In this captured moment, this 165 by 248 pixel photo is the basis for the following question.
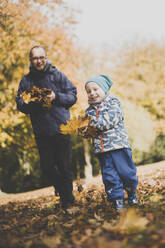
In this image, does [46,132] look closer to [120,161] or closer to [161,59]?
[120,161]

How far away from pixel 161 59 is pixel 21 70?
18019 mm

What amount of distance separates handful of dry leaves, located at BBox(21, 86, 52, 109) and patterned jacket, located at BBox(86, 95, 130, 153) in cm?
59

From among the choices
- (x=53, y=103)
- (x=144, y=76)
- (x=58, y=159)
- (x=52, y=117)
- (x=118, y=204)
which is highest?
(x=144, y=76)

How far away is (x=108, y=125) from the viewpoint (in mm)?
2979

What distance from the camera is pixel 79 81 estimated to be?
9398mm

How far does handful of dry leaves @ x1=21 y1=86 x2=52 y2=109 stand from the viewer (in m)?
3.24

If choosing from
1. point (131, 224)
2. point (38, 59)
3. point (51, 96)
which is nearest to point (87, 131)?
point (51, 96)

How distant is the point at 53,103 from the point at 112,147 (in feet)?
3.20

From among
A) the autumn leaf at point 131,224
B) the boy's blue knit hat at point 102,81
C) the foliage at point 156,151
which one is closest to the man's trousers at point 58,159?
the boy's blue knit hat at point 102,81

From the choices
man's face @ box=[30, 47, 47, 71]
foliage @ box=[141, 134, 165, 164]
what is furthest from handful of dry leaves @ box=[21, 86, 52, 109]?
foliage @ box=[141, 134, 165, 164]

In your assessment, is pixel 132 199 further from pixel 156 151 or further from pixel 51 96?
pixel 156 151

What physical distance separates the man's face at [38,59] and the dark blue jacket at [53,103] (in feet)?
0.22

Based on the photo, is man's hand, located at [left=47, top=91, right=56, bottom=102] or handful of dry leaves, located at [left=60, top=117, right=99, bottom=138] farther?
man's hand, located at [left=47, top=91, right=56, bottom=102]

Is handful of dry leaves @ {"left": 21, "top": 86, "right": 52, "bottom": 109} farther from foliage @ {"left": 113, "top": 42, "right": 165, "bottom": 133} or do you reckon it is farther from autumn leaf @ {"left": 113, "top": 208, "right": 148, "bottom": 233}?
foliage @ {"left": 113, "top": 42, "right": 165, "bottom": 133}
